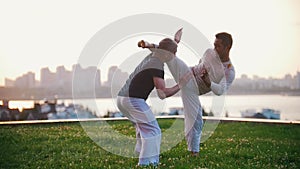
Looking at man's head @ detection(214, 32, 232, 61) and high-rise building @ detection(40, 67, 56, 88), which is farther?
high-rise building @ detection(40, 67, 56, 88)

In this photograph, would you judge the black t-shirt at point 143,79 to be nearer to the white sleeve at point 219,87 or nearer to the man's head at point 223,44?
the white sleeve at point 219,87

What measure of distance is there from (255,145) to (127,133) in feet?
10.9

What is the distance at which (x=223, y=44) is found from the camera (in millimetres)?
8461

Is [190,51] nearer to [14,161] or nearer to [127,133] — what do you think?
[14,161]

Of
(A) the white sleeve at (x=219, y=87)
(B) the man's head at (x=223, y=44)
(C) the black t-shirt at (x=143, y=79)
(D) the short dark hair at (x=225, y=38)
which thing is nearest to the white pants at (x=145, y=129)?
(C) the black t-shirt at (x=143, y=79)

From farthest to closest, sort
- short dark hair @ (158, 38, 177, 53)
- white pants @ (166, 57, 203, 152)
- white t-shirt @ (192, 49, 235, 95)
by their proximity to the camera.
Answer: white pants @ (166, 57, 203, 152) < white t-shirt @ (192, 49, 235, 95) < short dark hair @ (158, 38, 177, 53)

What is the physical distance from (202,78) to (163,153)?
174cm

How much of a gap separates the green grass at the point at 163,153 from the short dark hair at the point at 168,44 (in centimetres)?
180

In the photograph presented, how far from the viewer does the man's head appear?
8.44 m

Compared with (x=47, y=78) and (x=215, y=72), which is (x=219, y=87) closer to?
(x=215, y=72)

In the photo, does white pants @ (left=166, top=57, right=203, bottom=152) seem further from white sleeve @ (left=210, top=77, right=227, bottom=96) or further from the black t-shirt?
the black t-shirt

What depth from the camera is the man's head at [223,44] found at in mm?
8438

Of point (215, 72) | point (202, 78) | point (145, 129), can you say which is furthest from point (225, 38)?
point (145, 129)

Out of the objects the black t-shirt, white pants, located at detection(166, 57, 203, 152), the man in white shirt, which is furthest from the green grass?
the black t-shirt
